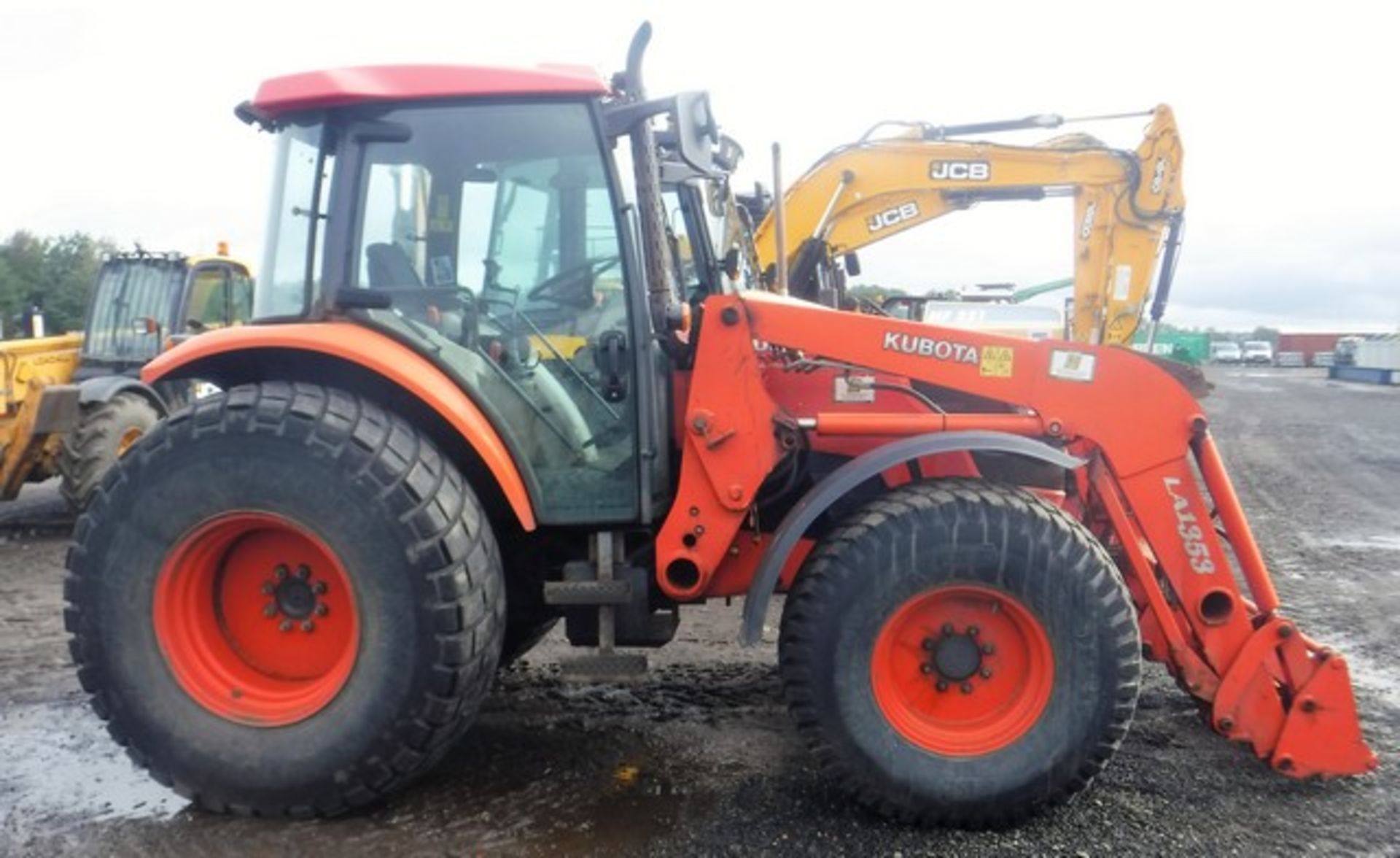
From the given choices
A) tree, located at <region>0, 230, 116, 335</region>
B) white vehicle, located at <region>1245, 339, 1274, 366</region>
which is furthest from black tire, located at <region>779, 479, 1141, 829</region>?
white vehicle, located at <region>1245, 339, 1274, 366</region>

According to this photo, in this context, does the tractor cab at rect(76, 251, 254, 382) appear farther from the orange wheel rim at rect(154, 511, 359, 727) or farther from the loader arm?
the loader arm

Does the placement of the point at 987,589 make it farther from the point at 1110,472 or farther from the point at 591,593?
the point at 591,593

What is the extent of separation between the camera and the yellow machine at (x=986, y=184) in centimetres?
912

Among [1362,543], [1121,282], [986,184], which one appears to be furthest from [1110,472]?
[1121,282]

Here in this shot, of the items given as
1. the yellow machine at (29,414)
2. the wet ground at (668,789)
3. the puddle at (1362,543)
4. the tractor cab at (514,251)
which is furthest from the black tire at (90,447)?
the puddle at (1362,543)

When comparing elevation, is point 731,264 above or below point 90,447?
above

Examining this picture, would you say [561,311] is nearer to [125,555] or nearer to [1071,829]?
[125,555]

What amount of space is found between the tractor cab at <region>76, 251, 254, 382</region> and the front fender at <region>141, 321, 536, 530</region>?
5804 millimetres

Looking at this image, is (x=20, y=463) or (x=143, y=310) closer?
(x=20, y=463)

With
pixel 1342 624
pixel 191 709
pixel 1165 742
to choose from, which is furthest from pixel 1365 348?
pixel 191 709

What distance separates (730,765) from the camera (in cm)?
383

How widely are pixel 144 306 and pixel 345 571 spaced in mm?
6819

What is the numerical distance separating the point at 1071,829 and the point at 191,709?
8.83 feet

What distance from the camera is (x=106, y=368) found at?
8969mm
